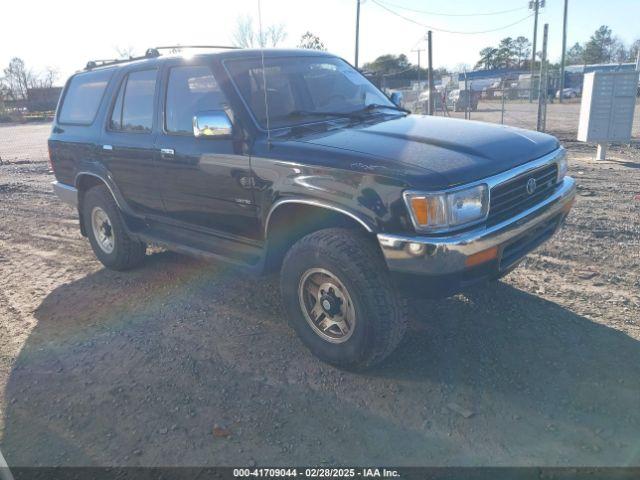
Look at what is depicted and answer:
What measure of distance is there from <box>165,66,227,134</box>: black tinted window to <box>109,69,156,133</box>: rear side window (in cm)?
28

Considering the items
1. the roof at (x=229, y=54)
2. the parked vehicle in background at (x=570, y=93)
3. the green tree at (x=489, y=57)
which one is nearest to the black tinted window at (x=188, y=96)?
the roof at (x=229, y=54)

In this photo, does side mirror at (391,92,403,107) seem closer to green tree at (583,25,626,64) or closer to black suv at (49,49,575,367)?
black suv at (49,49,575,367)

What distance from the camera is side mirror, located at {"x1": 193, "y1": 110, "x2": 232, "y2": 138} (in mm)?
3523

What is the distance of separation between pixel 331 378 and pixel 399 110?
2447 mm

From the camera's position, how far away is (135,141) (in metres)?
4.57

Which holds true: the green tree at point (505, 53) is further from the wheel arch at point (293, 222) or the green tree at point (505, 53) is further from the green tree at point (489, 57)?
the wheel arch at point (293, 222)

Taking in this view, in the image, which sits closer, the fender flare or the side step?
the fender flare

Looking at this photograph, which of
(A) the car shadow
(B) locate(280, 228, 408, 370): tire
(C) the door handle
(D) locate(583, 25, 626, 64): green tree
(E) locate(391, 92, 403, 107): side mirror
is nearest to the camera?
(A) the car shadow

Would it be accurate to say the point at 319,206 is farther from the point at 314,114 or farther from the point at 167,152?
the point at 167,152

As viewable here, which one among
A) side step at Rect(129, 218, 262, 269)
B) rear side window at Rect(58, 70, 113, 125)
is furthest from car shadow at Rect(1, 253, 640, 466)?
rear side window at Rect(58, 70, 113, 125)

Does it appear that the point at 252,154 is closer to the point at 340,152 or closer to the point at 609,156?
the point at 340,152

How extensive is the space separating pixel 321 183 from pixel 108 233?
10.6 feet

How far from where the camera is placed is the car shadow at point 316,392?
2.67 m

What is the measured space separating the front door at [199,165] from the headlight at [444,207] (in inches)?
51.6
